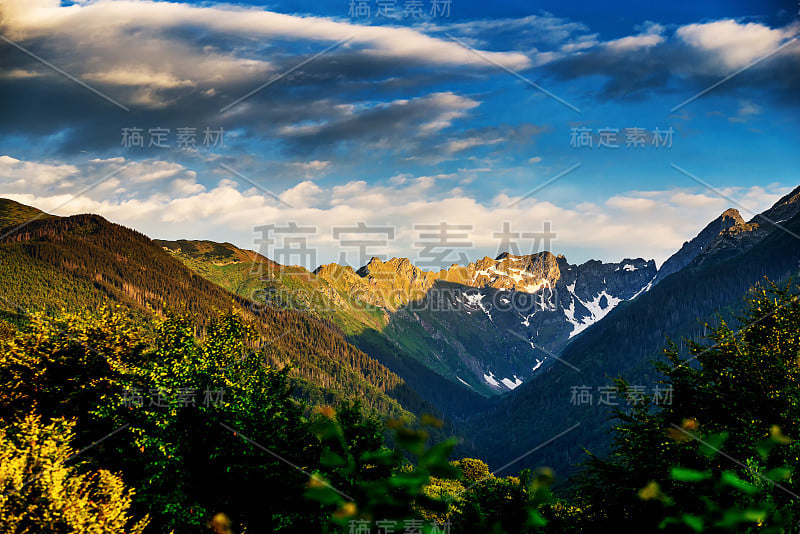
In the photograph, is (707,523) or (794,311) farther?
(794,311)

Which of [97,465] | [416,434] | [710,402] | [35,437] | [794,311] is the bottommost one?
[97,465]

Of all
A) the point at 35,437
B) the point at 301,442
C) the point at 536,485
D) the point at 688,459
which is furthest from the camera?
the point at 301,442

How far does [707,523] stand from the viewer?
197 inches

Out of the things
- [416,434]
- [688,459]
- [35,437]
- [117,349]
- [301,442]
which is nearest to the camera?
[416,434]

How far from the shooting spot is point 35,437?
30766 millimetres

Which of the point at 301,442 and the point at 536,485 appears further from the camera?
the point at 301,442

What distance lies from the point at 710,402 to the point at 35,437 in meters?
41.0

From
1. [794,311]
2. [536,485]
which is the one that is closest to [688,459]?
[794,311]

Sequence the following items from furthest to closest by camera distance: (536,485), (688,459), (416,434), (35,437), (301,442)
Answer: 1. (301,442)
2. (35,437)
3. (688,459)
4. (536,485)
5. (416,434)

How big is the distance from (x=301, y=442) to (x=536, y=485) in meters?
37.6

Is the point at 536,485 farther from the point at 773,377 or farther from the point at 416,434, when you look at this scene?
the point at 773,377

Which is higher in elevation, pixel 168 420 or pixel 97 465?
pixel 168 420

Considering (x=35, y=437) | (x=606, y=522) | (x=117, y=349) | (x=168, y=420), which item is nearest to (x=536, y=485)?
(x=606, y=522)

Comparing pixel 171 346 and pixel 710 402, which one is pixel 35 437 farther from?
pixel 710 402
